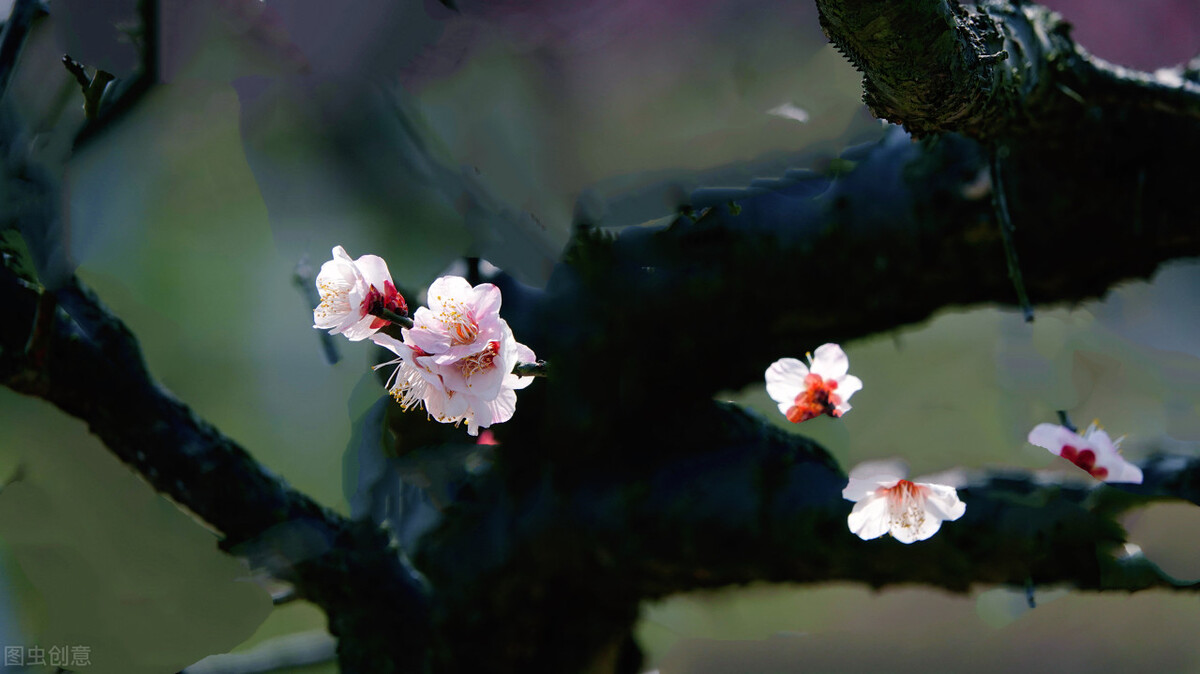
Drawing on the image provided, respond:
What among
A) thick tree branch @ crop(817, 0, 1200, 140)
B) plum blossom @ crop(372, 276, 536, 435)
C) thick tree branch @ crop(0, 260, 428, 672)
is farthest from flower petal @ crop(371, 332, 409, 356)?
thick tree branch @ crop(0, 260, 428, 672)

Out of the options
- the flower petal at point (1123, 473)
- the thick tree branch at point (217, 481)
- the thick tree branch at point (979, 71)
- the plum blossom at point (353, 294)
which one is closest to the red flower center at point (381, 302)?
the plum blossom at point (353, 294)

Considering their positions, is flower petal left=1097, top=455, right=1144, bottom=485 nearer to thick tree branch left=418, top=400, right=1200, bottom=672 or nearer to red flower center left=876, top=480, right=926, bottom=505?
thick tree branch left=418, top=400, right=1200, bottom=672

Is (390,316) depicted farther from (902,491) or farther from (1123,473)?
(1123,473)

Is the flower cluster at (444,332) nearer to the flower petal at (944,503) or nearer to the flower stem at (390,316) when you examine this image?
the flower stem at (390,316)

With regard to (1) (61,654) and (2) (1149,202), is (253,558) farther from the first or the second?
(2) (1149,202)

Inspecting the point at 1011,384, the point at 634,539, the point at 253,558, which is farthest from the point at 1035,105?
the point at 253,558
